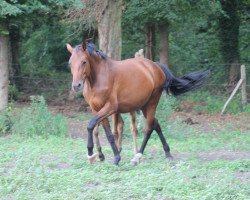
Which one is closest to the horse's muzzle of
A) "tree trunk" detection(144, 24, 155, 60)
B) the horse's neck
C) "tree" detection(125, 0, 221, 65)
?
the horse's neck

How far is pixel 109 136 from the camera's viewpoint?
8.95 m

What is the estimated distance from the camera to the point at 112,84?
8.98m

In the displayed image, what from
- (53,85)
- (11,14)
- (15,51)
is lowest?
(53,85)

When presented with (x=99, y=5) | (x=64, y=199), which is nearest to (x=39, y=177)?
(x=64, y=199)

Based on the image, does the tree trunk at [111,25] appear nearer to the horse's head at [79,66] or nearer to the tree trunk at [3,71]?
the tree trunk at [3,71]

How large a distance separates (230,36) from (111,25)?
8974 millimetres

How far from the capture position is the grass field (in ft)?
21.8

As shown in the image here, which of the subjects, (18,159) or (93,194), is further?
(18,159)

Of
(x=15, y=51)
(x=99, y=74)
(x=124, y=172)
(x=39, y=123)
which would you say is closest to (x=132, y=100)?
(x=99, y=74)

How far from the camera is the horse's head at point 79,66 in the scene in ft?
27.6

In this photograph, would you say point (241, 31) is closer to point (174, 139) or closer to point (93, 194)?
point (174, 139)

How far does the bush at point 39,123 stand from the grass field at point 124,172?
705 millimetres

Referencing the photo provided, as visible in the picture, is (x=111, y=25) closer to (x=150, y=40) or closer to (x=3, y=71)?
(x=3, y=71)

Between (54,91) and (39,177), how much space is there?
1583cm
